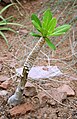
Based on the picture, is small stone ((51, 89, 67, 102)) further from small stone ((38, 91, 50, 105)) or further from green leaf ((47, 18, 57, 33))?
green leaf ((47, 18, 57, 33))

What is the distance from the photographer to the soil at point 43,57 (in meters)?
1.15

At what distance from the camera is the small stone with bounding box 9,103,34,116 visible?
1113 millimetres

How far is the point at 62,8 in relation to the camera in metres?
1.97

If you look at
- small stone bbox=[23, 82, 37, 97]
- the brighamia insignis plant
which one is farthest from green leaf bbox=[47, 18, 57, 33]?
small stone bbox=[23, 82, 37, 97]

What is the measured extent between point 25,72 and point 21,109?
0.18 metres

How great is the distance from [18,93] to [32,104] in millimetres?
96

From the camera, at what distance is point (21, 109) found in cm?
113

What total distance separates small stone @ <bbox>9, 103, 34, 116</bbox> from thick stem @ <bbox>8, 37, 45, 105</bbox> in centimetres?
2

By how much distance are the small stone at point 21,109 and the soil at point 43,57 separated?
0.01 meters

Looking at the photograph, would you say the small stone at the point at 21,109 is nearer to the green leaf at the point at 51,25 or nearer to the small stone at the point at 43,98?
A: the small stone at the point at 43,98

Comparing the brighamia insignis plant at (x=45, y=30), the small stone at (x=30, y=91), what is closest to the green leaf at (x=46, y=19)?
the brighamia insignis plant at (x=45, y=30)

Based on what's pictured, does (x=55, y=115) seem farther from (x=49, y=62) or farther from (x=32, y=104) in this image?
(x=49, y=62)

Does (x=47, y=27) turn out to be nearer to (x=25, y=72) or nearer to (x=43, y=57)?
(x=25, y=72)

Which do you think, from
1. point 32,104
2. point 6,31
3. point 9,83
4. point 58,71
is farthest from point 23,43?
point 32,104
